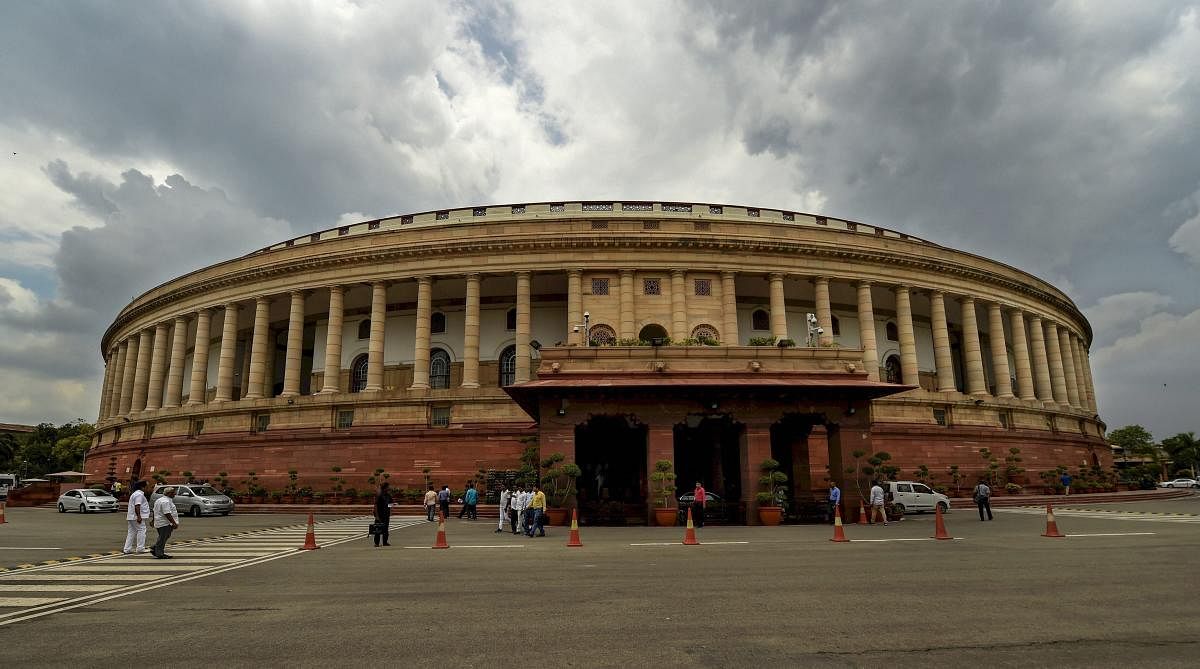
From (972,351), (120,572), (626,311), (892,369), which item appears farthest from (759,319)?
(120,572)

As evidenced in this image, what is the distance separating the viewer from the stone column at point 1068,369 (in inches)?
2110

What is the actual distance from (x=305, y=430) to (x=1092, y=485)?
47280 mm

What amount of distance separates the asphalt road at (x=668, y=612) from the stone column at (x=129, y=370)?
53550 mm

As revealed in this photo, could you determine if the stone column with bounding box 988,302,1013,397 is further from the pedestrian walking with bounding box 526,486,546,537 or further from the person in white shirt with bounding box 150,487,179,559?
the person in white shirt with bounding box 150,487,179,559

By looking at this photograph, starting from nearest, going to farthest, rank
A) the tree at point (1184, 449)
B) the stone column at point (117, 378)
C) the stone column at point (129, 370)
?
the stone column at point (129, 370)
the stone column at point (117, 378)
the tree at point (1184, 449)

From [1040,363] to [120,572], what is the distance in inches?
2240

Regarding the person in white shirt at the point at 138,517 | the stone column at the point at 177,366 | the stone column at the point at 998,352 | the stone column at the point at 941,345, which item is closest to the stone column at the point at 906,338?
the stone column at the point at 941,345

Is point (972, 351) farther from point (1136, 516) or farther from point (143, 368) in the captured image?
point (143, 368)

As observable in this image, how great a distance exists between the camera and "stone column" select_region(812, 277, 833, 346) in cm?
4154

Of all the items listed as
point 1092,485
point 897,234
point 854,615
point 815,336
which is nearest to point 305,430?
point 815,336

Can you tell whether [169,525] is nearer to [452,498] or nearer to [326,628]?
[326,628]

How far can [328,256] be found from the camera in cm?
4391

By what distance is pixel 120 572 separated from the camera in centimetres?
1265

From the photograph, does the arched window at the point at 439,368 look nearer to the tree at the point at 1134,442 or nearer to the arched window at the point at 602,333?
the arched window at the point at 602,333
